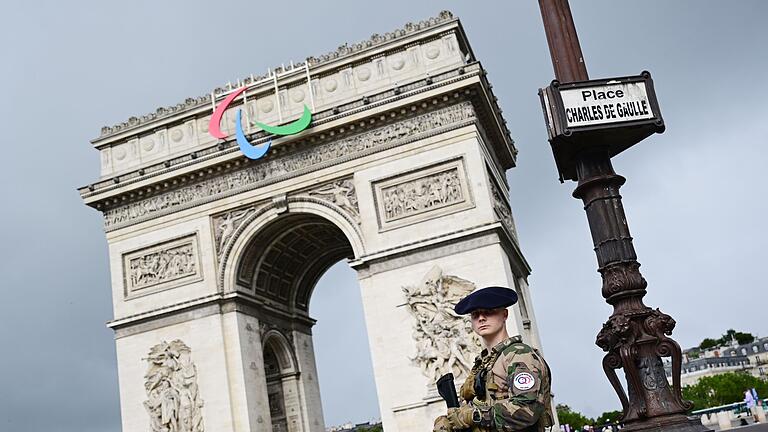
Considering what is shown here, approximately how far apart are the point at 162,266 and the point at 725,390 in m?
60.1

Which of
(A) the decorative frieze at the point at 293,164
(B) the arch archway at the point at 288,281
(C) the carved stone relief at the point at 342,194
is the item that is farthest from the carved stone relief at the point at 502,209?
(B) the arch archway at the point at 288,281

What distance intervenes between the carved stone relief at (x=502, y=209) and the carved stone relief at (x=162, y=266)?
874 cm

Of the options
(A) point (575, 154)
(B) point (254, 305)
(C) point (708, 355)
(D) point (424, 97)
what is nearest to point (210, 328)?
(B) point (254, 305)

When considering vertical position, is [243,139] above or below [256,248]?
above

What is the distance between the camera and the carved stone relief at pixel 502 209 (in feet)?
71.7

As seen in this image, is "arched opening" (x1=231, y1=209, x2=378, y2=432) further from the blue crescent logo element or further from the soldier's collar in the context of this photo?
the soldier's collar

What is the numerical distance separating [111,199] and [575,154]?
20222 mm

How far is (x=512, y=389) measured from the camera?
396cm

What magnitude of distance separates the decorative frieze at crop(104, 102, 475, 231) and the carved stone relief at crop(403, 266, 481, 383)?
393cm

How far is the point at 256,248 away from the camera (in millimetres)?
23406

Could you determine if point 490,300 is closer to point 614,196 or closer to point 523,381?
point 523,381

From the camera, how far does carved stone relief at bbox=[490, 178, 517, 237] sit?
21.9 metres

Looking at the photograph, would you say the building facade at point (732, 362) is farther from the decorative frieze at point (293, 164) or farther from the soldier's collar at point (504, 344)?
the soldier's collar at point (504, 344)

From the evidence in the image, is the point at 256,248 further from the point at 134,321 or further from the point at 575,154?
the point at 575,154
